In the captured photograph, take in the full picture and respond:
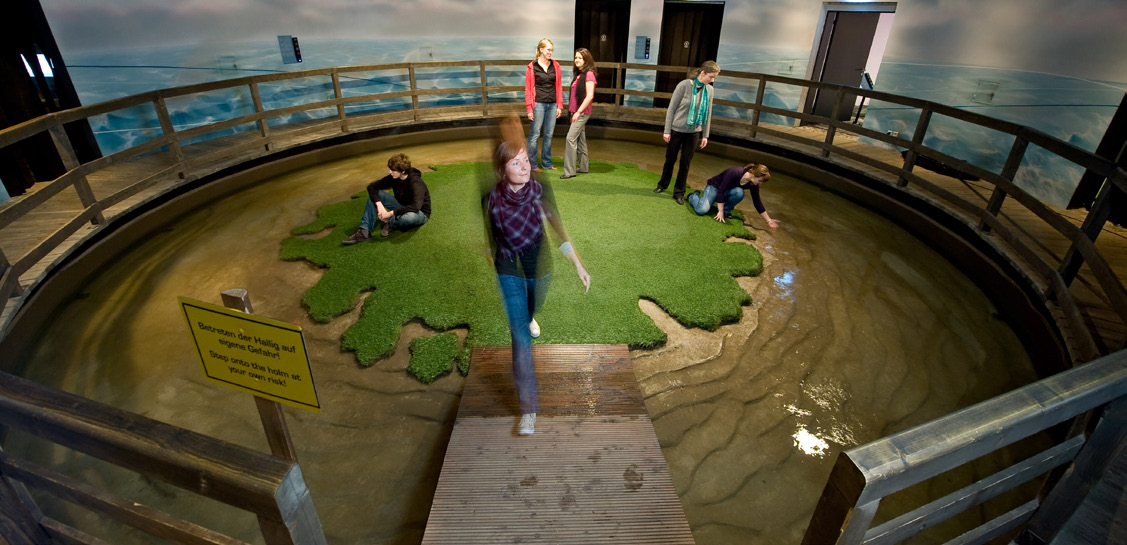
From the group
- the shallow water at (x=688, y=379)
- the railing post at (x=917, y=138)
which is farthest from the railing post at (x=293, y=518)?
the railing post at (x=917, y=138)

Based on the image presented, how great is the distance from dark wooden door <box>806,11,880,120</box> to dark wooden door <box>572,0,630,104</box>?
3987 millimetres

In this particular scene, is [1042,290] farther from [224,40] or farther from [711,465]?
[224,40]

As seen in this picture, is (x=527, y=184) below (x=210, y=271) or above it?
above

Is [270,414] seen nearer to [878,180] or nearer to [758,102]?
[878,180]

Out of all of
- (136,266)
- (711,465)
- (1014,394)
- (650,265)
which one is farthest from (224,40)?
(1014,394)

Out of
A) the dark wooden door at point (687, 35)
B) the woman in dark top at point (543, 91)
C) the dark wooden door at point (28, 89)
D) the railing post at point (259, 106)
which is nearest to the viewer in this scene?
the dark wooden door at point (28, 89)

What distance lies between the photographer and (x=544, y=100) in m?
6.59

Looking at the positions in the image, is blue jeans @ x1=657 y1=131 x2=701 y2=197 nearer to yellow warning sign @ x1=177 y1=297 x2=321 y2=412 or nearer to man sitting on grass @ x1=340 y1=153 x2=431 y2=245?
man sitting on grass @ x1=340 y1=153 x2=431 y2=245

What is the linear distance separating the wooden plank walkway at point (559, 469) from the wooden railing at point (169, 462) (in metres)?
1.14

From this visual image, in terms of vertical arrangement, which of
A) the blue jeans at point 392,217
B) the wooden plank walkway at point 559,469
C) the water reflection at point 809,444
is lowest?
the water reflection at point 809,444

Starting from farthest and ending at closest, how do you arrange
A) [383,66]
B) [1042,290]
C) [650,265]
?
1. [383,66]
2. [650,265]
3. [1042,290]

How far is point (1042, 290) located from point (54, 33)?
1049 cm

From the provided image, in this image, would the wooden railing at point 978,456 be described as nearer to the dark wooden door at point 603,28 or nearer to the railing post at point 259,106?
the railing post at point 259,106

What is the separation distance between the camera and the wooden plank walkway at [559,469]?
225 centimetres
